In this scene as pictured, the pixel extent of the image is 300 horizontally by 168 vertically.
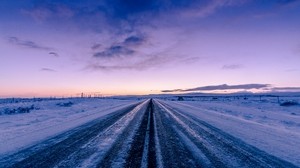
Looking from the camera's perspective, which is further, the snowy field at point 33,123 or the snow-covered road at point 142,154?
the snowy field at point 33,123

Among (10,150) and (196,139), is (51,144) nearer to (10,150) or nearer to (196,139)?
(10,150)

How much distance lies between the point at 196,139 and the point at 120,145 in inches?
108

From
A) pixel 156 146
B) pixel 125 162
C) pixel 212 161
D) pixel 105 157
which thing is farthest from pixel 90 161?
pixel 212 161

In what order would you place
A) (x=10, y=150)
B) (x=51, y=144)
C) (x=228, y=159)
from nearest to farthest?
(x=228, y=159), (x=10, y=150), (x=51, y=144)

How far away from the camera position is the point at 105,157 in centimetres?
578

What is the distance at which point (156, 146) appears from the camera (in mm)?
7090

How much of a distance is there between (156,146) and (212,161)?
2030mm

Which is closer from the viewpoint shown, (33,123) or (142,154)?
(142,154)

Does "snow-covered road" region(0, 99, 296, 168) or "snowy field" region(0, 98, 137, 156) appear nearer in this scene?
"snow-covered road" region(0, 99, 296, 168)

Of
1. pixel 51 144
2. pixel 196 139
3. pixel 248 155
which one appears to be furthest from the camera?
pixel 196 139

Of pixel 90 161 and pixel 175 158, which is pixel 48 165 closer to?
pixel 90 161

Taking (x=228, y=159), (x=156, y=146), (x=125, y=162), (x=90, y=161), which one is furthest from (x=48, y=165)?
(x=228, y=159)

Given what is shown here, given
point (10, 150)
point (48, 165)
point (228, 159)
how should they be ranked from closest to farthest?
point (48, 165) → point (228, 159) → point (10, 150)

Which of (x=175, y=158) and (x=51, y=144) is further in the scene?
(x=51, y=144)
